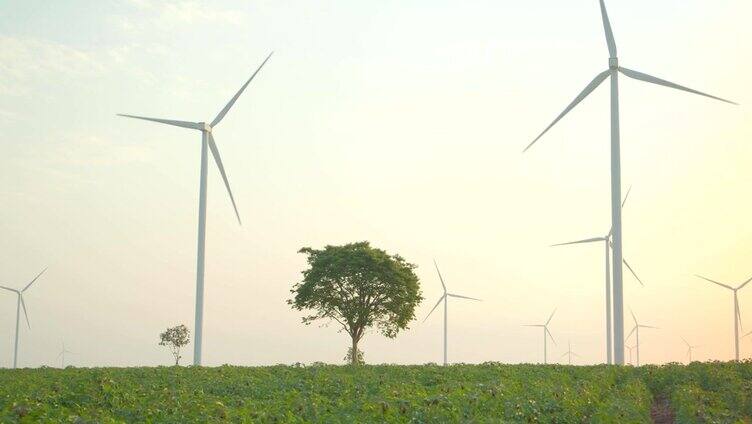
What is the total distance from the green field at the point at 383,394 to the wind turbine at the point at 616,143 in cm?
1117

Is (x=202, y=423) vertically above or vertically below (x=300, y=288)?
below

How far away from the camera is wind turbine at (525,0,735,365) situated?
5244 centimetres

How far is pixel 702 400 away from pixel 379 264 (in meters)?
50.2

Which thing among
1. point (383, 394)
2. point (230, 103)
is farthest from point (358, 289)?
point (383, 394)

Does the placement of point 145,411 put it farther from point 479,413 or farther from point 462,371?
point 462,371

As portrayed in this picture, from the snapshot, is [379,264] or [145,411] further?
[379,264]

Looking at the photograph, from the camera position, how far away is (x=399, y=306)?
79188 millimetres

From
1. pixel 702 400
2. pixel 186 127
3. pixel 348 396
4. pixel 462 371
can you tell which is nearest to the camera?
pixel 702 400

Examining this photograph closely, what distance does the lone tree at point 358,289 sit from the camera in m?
78.7

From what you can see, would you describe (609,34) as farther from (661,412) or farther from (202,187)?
(661,412)

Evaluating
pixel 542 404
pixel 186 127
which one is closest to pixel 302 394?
pixel 542 404

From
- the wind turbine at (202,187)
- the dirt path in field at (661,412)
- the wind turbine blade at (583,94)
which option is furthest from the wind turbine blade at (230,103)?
the dirt path in field at (661,412)

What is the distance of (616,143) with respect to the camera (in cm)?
5550

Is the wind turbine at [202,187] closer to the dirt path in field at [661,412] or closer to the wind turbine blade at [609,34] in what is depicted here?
the wind turbine blade at [609,34]
